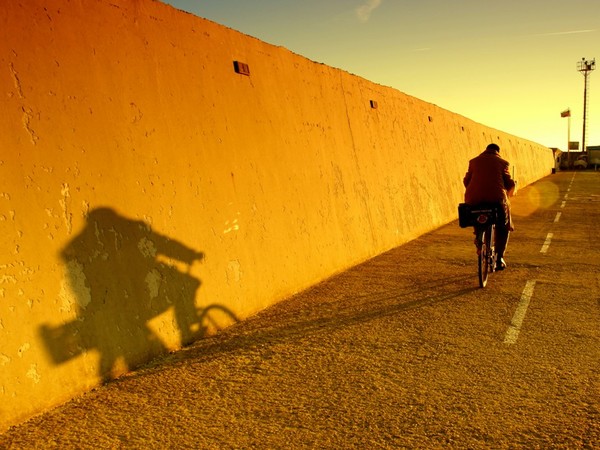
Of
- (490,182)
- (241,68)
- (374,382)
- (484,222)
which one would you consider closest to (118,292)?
(374,382)

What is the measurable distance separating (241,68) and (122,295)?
10.8 ft

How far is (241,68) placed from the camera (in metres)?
6.23

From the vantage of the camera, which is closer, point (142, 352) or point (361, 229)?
point (142, 352)

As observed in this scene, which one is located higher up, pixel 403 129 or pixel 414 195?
pixel 403 129

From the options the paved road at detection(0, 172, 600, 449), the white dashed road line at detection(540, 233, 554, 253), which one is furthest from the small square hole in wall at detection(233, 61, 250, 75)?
the white dashed road line at detection(540, 233, 554, 253)

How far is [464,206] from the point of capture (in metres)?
7.33

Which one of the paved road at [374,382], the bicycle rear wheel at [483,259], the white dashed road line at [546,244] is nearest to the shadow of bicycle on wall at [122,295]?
the paved road at [374,382]

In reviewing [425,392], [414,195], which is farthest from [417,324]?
[414,195]

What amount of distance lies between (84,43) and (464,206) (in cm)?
532

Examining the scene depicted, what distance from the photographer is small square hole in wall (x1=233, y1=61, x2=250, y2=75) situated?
615cm

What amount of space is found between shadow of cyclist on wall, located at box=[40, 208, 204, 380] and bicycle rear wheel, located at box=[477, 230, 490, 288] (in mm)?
3941

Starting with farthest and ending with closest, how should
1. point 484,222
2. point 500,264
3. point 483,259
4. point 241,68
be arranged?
1. point 500,264
2. point 484,222
3. point 483,259
4. point 241,68

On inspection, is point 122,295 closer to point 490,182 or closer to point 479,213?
point 479,213

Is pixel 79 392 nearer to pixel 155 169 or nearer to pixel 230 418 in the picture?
pixel 230 418
